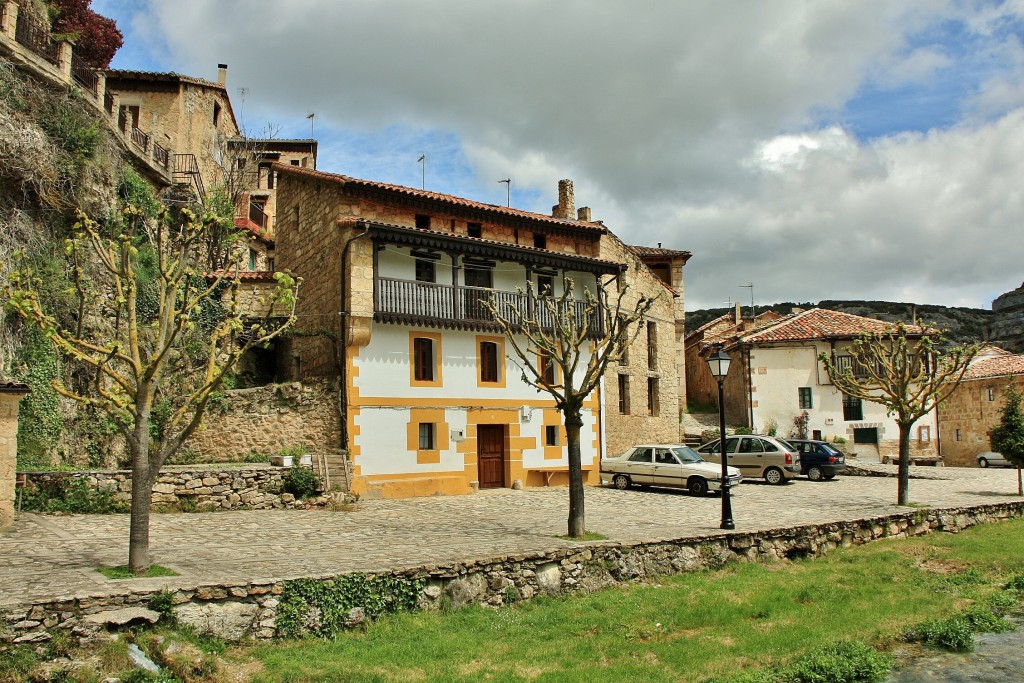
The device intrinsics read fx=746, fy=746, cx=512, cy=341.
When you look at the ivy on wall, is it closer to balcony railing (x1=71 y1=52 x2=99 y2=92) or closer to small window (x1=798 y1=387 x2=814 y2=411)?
balcony railing (x1=71 y1=52 x2=99 y2=92)

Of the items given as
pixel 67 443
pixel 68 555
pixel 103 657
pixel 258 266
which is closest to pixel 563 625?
pixel 103 657

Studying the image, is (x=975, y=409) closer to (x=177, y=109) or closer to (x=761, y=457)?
(x=761, y=457)

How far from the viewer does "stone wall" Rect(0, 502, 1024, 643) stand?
25.9ft

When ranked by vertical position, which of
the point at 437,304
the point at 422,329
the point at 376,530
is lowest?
the point at 376,530

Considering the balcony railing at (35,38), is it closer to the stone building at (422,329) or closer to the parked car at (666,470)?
the stone building at (422,329)

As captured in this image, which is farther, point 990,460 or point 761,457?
point 990,460

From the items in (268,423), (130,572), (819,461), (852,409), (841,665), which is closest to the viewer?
(841,665)

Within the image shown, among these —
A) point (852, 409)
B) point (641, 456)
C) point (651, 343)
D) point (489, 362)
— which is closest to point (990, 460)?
point (852, 409)

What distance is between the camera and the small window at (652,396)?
32.7 meters

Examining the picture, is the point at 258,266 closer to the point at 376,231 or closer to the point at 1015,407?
the point at 376,231

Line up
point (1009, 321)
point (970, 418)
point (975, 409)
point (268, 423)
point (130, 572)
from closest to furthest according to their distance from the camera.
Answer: point (130, 572), point (268, 423), point (975, 409), point (970, 418), point (1009, 321)

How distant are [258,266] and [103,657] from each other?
93.8 ft

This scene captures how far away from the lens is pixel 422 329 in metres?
22.7

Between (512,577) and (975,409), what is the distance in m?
36.2
